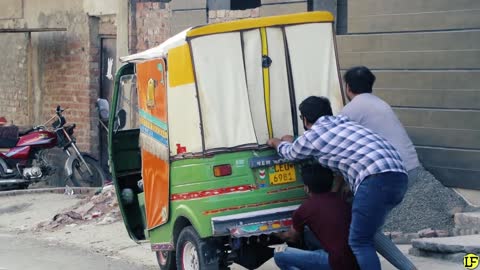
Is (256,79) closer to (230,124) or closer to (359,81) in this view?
(230,124)

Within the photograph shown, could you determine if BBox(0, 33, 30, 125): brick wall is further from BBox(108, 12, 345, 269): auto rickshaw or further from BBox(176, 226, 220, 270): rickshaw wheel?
BBox(176, 226, 220, 270): rickshaw wheel

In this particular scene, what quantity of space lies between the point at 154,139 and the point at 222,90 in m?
0.93

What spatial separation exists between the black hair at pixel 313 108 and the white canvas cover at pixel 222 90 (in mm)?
547

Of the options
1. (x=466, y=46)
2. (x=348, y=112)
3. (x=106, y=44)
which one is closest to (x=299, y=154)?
(x=348, y=112)

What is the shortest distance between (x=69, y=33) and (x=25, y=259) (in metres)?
7.71

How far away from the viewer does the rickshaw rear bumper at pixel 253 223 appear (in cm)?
767

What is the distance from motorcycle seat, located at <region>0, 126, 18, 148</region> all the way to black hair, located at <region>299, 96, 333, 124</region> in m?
9.49

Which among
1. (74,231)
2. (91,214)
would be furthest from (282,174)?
(91,214)

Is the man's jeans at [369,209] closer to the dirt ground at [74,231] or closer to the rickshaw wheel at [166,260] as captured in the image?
the dirt ground at [74,231]

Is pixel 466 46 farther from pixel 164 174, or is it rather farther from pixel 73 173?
pixel 73 173

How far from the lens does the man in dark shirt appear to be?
723 centimetres

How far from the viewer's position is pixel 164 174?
8.30m

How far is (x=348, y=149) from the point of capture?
7.25 metres

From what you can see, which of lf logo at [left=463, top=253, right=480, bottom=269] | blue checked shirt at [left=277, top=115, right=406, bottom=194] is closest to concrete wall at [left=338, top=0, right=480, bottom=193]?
lf logo at [left=463, top=253, right=480, bottom=269]
